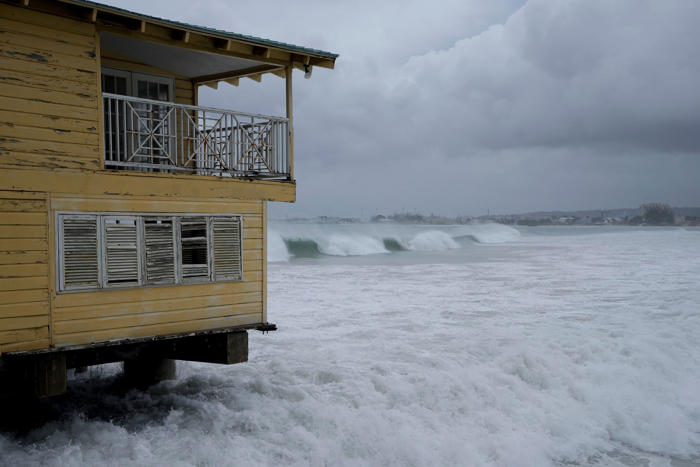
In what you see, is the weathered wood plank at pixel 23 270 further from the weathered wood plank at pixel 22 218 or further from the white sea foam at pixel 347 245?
the white sea foam at pixel 347 245

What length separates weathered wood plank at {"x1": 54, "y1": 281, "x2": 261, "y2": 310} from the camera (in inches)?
395

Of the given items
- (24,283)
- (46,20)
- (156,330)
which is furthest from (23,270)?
(46,20)

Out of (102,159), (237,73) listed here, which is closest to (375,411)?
(102,159)

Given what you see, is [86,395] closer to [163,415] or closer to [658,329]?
[163,415]

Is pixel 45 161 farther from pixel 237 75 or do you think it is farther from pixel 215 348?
pixel 237 75

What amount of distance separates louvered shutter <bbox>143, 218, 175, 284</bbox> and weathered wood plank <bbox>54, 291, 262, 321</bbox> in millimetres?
424

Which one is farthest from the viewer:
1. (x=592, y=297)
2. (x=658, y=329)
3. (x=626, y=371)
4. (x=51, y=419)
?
(x=592, y=297)

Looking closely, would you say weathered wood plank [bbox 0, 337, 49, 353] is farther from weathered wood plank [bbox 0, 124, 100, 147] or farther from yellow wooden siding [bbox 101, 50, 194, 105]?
yellow wooden siding [bbox 101, 50, 194, 105]

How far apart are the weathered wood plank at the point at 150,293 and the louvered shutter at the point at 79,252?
0.20 m

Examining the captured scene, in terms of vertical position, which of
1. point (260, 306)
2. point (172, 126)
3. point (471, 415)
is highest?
point (172, 126)

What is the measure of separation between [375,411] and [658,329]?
12.2 m

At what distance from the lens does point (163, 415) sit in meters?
12.7

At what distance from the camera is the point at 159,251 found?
36.0 feet

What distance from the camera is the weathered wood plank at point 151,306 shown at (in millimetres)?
10047
